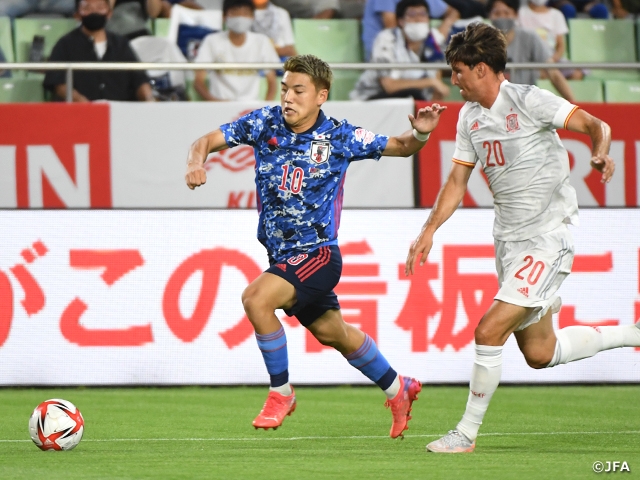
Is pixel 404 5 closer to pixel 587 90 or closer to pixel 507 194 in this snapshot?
pixel 587 90

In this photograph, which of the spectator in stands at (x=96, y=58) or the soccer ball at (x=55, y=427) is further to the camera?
the spectator in stands at (x=96, y=58)

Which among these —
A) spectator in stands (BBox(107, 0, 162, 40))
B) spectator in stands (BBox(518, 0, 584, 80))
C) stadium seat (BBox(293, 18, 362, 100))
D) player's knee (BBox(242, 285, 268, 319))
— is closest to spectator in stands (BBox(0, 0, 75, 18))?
spectator in stands (BBox(107, 0, 162, 40))

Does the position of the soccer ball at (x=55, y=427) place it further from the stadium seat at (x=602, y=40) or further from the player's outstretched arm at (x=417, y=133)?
the stadium seat at (x=602, y=40)

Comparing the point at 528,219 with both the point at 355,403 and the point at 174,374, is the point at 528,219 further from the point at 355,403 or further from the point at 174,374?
the point at 174,374

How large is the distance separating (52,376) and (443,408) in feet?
10.6

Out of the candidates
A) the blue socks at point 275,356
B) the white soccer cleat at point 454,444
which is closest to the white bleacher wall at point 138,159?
the blue socks at point 275,356

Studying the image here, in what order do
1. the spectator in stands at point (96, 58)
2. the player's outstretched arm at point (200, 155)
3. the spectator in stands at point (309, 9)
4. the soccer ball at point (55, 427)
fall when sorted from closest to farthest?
the player's outstretched arm at point (200, 155) → the soccer ball at point (55, 427) → the spectator in stands at point (96, 58) → the spectator in stands at point (309, 9)

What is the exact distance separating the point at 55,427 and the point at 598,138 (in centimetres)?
290

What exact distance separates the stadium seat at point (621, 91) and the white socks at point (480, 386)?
711 centimetres

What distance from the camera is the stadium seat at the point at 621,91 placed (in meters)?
12.0

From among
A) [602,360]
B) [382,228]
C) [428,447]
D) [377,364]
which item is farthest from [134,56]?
[428,447]

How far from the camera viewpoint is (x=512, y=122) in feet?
18.4

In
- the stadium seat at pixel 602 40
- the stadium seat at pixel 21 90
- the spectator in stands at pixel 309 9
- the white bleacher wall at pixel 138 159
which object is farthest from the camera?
the stadium seat at pixel 602 40

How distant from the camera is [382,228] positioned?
945 centimetres
